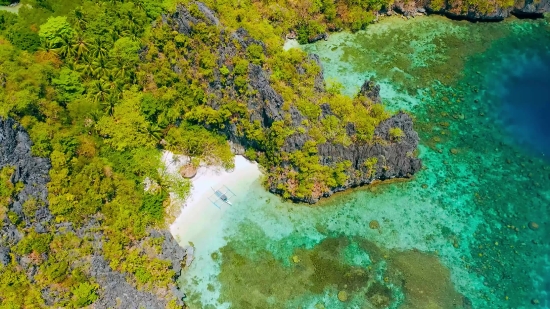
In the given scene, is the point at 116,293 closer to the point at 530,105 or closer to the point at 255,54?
the point at 255,54

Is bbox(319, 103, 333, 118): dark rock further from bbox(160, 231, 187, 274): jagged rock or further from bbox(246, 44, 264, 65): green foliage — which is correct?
bbox(160, 231, 187, 274): jagged rock

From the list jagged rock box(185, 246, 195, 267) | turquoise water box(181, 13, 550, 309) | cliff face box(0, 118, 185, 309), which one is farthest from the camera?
jagged rock box(185, 246, 195, 267)

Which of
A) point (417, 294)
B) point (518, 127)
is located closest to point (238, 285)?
point (417, 294)

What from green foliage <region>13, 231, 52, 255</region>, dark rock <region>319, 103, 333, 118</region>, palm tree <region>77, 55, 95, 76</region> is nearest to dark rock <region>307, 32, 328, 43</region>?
dark rock <region>319, 103, 333, 118</region>

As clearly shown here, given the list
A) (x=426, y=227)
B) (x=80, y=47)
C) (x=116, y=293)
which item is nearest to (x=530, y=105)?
(x=426, y=227)

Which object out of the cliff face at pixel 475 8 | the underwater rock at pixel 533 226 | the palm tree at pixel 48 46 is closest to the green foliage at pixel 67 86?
the palm tree at pixel 48 46

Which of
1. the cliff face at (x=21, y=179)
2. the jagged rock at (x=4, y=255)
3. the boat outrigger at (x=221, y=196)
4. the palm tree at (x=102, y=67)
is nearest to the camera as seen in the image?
the jagged rock at (x=4, y=255)

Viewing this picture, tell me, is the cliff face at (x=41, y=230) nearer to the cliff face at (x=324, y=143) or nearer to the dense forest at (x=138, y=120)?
the dense forest at (x=138, y=120)
